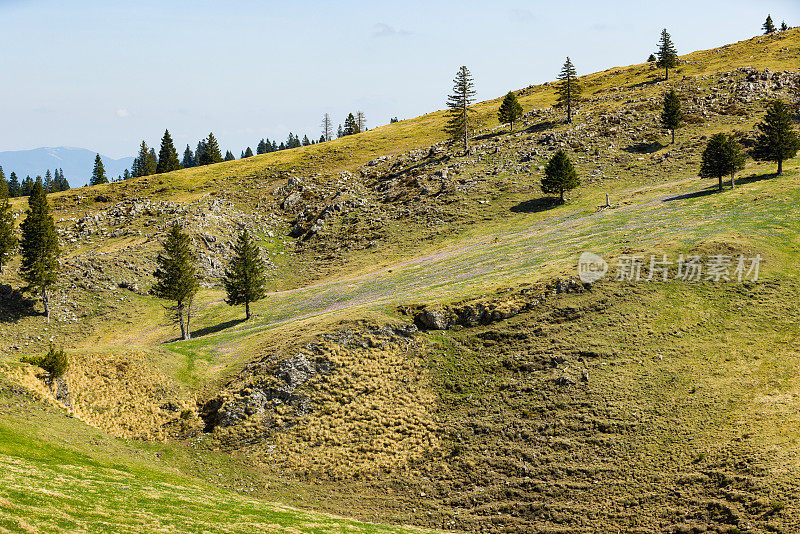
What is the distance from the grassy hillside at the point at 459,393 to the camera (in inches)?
1120

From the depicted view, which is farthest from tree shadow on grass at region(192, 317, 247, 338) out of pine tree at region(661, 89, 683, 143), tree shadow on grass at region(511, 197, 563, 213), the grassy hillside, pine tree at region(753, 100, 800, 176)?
pine tree at region(661, 89, 683, 143)

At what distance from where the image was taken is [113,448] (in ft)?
118

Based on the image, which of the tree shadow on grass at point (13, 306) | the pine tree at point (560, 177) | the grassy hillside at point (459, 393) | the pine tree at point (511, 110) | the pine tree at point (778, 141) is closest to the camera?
the grassy hillside at point (459, 393)

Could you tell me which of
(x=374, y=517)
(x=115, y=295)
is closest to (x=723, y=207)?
(x=374, y=517)

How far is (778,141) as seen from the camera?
235 feet

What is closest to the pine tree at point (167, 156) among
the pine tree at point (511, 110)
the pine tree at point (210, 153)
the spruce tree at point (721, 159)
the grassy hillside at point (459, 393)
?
the pine tree at point (210, 153)

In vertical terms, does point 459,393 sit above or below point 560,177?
below

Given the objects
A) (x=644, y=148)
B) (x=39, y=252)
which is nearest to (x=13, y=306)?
(x=39, y=252)

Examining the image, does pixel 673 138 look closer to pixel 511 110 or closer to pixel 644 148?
pixel 644 148

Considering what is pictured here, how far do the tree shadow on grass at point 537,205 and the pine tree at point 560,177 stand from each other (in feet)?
5.47

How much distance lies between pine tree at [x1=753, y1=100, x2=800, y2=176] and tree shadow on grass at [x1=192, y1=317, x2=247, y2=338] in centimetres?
7884

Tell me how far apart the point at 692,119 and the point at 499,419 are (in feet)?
314

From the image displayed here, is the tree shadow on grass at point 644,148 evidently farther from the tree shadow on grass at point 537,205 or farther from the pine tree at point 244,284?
the pine tree at point 244,284

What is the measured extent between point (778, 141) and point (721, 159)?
797cm
